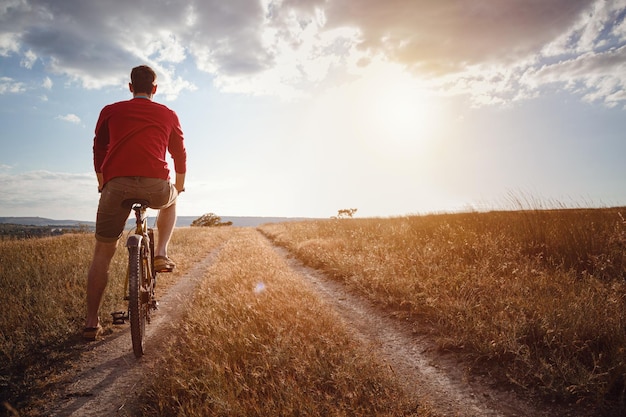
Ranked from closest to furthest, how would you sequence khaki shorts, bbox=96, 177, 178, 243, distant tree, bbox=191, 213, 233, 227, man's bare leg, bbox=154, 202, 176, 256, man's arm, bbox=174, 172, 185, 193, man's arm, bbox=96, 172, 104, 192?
khaki shorts, bbox=96, 177, 178, 243 → man's arm, bbox=96, 172, 104, 192 → man's bare leg, bbox=154, 202, 176, 256 → man's arm, bbox=174, 172, 185, 193 → distant tree, bbox=191, 213, 233, 227

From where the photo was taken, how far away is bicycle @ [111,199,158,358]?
3.40m

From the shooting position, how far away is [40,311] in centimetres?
456

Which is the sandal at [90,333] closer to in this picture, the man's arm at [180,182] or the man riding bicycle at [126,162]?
the man riding bicycle at [126,162]

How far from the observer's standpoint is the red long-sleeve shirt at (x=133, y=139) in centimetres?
353

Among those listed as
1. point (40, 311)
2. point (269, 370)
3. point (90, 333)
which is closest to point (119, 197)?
point (90, 333)

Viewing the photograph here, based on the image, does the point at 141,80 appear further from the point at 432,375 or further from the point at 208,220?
the point at 208,220

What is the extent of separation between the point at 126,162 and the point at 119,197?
0.40m

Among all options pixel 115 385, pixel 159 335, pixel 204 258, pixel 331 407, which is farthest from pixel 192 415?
pixel 204 258

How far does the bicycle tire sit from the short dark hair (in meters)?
1.94

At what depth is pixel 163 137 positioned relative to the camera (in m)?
3.85

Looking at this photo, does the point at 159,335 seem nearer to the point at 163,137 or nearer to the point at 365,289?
the point at 163,137

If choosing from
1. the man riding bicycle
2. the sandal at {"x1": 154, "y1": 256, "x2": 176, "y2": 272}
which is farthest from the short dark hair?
the sandal at {"x1": 154, "y1": 256, "x2": 176, "y2": 272}

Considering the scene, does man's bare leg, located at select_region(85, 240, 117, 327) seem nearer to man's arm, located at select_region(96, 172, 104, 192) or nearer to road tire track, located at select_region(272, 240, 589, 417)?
man's arm, located at select_region(96, 172, 104, 192)

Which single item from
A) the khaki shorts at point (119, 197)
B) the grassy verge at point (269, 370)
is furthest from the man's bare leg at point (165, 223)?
the grassy verge at point (269, 370)
